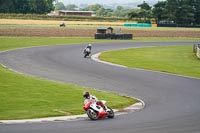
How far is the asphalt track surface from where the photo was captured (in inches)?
668

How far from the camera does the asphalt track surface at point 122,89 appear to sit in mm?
16969

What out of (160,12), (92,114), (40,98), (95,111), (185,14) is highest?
(95,111)

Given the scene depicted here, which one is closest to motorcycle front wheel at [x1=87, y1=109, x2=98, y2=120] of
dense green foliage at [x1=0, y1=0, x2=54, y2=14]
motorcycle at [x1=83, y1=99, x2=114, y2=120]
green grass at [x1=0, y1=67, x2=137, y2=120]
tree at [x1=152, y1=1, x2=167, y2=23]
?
motorcycle at [x1=83, y1=99, x2=114, y2=120]

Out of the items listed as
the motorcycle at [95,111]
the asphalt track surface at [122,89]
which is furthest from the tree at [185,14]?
the motorcycle at [95,111]

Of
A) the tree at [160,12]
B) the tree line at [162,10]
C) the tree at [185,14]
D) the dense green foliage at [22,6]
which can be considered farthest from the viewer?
the dense green foliage at [22,6]

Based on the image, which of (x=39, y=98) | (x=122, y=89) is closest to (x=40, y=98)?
(x=39, y=98)

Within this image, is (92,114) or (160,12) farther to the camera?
(160,12)

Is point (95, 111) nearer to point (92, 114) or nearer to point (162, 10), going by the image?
point (92, 114)

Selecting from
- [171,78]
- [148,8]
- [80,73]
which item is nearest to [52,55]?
[80,73]

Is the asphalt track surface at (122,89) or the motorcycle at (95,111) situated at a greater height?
the motorcycle at (95,111)

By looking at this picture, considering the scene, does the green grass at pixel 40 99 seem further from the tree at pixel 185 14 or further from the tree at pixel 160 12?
the tree at pixel 160 12

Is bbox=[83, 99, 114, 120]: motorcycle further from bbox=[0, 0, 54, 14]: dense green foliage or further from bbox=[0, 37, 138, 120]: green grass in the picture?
bbox=[0, 0, 54, 14]: dense green foliage

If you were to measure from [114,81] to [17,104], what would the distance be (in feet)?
35.9

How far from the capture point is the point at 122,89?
27.5 m
